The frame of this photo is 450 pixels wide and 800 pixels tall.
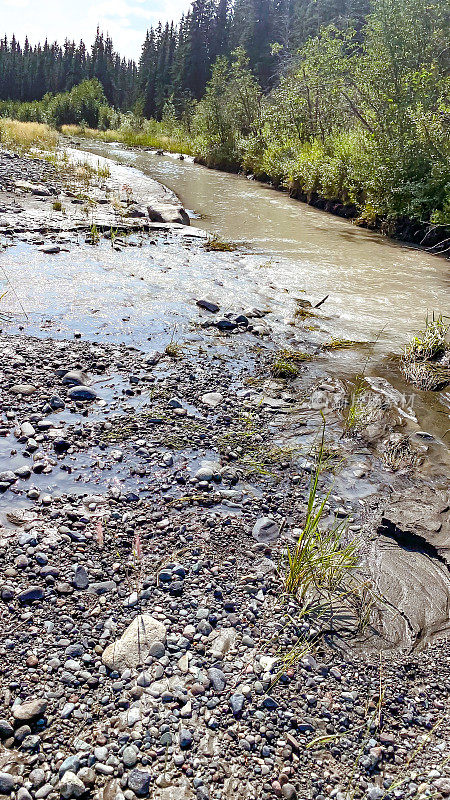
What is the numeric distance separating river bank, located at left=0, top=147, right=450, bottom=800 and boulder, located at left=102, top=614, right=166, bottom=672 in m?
0.01

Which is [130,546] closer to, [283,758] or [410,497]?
[283,758]

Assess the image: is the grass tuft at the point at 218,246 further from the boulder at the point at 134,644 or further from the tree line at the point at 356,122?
the boulder at the point at 134,644

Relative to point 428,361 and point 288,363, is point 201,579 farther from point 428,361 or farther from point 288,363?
point 428,361

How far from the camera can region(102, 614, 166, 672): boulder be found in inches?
111

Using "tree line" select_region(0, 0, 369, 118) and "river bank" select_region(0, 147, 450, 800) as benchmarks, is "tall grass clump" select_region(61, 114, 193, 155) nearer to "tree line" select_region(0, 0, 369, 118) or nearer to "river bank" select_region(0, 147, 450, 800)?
"tree line" select_region(0, 0, 369, 118)

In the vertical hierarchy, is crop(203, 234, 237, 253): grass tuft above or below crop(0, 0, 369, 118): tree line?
below

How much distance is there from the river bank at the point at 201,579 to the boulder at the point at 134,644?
1 centimetres

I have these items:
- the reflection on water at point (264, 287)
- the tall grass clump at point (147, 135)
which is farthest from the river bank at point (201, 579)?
the tall grass clump at point (147, 135)

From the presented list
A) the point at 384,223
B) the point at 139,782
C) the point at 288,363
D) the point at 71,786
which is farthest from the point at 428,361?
the point at 384,223

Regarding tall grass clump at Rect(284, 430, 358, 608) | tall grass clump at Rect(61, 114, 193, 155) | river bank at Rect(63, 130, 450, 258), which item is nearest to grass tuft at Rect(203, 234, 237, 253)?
river bank at Rect(63, 130, 450, 258)

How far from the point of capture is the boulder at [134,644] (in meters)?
2.82

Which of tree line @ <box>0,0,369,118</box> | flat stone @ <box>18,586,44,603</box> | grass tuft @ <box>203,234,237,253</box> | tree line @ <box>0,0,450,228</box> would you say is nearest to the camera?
flat stone @ <box>18,586,44,603</box>

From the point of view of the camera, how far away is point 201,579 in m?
3.47

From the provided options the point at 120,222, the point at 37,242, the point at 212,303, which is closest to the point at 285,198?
the point at 120,222
